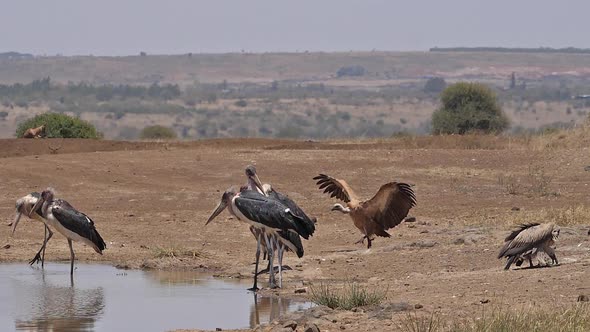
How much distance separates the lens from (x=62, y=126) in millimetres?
32500

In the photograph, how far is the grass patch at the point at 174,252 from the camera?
16.6m

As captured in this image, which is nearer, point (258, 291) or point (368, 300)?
point (368, 300)

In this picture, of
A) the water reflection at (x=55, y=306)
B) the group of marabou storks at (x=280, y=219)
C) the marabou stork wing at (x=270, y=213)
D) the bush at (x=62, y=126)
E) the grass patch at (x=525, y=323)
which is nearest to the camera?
the grass patch at (x=525, y=323)

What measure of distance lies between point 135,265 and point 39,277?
4.55ft

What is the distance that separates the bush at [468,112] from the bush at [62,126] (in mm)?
11338

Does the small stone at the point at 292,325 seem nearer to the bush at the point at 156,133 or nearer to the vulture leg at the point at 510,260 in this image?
the vulture leg at the point at 510,260

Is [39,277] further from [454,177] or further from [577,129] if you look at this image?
[577,129]

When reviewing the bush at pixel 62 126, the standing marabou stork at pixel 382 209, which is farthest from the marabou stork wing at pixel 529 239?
the bush at pixel 62 126

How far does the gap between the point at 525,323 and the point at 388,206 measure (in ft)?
24.0

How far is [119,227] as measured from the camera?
770 inches

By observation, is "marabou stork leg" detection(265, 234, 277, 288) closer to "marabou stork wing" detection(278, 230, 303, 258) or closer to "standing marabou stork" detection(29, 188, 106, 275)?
"marabou stork wing" detection(278, 230, 303, 258)

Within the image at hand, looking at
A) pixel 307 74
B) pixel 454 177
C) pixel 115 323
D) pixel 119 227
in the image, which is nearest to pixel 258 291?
pixel 115 323

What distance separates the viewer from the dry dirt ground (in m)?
12.4

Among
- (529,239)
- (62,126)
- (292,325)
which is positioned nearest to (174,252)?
(529,239)
